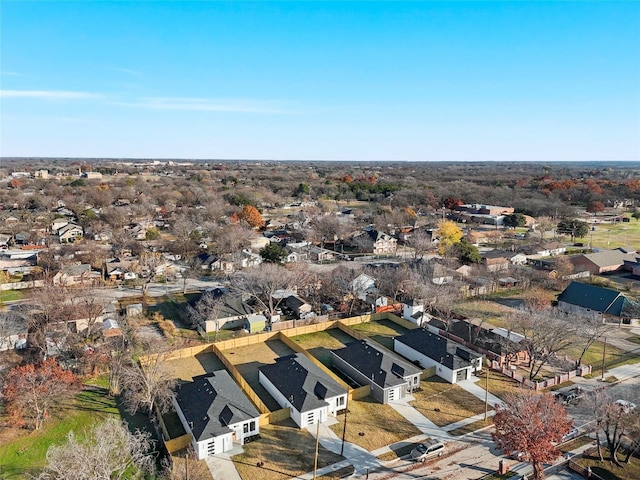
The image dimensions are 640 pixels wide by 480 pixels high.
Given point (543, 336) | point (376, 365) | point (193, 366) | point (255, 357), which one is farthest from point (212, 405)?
point (543, 336)

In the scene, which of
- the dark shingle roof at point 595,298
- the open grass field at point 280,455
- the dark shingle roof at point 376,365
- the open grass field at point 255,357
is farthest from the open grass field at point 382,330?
the dark shingle roof at point 595,298

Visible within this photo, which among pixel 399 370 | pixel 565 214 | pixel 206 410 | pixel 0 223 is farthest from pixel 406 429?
pixel 565 214

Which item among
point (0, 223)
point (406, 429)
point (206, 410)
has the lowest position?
point (406, 429)

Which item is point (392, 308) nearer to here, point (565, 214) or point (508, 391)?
point (508, 391)

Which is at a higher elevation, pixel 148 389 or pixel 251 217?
pixel 251 217

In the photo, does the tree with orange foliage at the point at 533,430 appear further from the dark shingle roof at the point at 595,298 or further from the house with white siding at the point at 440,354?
the dark shingle roof at the point at 595,298

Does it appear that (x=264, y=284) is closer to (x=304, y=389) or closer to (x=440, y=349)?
(x=304, y=389)

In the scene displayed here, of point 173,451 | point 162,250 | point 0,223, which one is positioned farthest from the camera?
point 0,223
